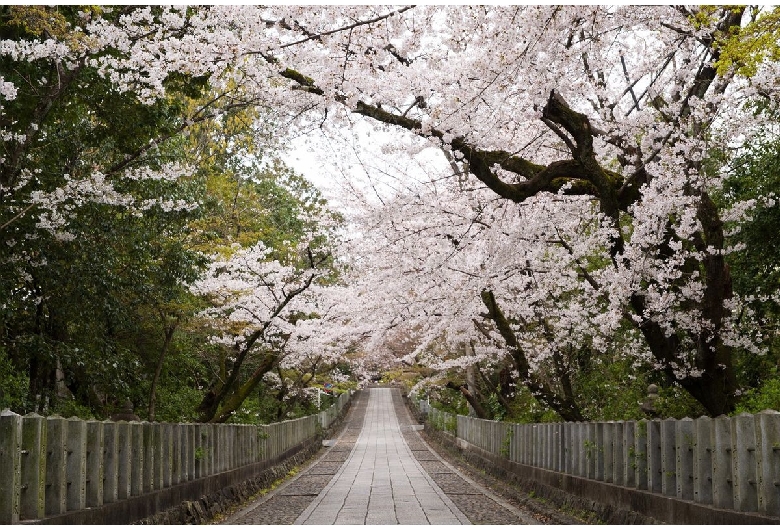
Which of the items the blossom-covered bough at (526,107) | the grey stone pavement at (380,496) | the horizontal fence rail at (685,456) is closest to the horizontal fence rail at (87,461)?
the grey stone pavement at (380,496)

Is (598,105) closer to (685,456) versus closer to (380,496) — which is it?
(685,456)

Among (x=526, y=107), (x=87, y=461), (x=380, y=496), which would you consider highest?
(x=526, y=107)

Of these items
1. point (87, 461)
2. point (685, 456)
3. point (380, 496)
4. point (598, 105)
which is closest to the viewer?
point (87, 461)

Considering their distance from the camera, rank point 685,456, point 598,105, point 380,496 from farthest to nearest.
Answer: point 380,496, point 598,105, point 685,456

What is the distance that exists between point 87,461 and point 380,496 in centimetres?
834

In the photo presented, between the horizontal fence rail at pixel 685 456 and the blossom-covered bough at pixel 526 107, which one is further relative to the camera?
the blossom-covered bough at pixel 526 107

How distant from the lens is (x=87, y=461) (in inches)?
303

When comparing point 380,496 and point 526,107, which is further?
point 380,496

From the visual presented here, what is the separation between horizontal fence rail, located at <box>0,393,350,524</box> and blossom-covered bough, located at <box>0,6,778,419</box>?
3.25 metres

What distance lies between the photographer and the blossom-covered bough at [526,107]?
26.2 ft

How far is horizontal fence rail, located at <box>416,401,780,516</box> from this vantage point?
6227 mm

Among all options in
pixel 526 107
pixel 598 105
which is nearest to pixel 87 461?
pixel 526 107

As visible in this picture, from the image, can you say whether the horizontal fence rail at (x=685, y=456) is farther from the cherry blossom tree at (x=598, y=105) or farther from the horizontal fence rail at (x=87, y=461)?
the horizontal fence rail at (x=87, y=461)

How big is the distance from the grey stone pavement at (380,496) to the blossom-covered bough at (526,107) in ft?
12.5
